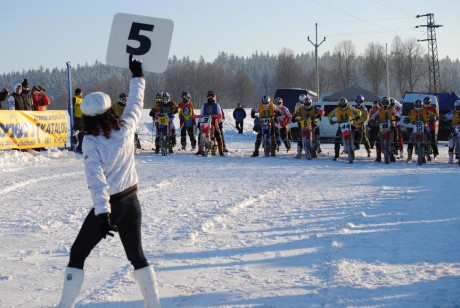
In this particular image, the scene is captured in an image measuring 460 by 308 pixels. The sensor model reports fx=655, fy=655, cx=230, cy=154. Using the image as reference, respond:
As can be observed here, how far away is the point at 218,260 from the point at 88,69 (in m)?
189

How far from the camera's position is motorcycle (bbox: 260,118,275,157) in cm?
2058

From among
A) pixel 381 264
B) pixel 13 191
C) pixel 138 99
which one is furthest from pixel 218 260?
pixel 13 191

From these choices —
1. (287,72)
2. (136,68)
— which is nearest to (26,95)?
(136,68)

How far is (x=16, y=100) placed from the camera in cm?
1994

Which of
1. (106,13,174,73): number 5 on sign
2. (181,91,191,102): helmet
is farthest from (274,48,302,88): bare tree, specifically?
(106,13,174,73): number 5 on sign

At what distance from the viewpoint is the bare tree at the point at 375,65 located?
102m

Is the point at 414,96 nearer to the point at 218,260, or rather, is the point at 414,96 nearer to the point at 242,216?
the point at 242,216

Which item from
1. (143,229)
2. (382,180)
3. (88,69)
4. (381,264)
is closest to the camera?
(381,264)

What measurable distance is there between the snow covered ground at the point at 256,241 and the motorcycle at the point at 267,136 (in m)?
5.80

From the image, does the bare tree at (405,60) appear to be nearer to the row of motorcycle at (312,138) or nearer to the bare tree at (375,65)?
the bare tree at (375,65)

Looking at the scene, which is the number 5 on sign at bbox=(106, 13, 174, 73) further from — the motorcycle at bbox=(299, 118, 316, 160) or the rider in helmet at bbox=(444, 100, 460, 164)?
the motorcycle at bbox=(299, 118, 316, 160)

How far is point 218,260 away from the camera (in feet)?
22.5

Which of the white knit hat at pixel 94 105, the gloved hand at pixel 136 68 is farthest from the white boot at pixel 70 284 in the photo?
the gloved hand at pixel 136 68

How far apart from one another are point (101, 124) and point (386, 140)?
1513 cm
